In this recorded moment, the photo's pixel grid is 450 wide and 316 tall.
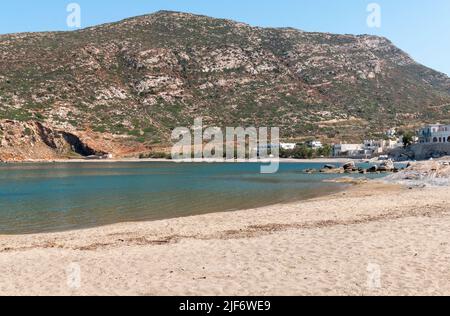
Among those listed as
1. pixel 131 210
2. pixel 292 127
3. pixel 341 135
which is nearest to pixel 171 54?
pixel 292 127

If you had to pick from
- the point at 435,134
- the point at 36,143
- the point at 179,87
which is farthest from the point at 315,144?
the point at 36,143

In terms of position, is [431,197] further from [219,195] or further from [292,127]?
[292,127]

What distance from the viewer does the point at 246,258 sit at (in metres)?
14.2

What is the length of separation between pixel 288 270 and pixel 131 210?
22.6m

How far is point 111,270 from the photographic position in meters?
13.2

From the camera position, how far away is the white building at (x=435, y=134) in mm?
114938

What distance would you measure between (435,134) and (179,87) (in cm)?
8970

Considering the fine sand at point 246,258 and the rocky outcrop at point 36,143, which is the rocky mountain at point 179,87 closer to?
the rocky outcrop at point 36,143

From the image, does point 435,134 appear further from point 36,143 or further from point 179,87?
point 36,143

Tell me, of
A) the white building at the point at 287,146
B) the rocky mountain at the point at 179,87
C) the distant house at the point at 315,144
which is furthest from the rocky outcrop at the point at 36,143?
the distant house at the point at 315,144

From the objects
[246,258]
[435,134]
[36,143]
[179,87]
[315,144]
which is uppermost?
[179,87]

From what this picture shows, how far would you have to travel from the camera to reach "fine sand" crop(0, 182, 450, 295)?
1117 centimetres

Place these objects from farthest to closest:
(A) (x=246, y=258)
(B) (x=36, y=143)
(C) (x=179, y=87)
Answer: (C) (x=179, y=87) < (B) (x=36, y=143) < (A) (x=246, y=258)

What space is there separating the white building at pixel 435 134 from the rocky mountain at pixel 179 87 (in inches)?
1291
